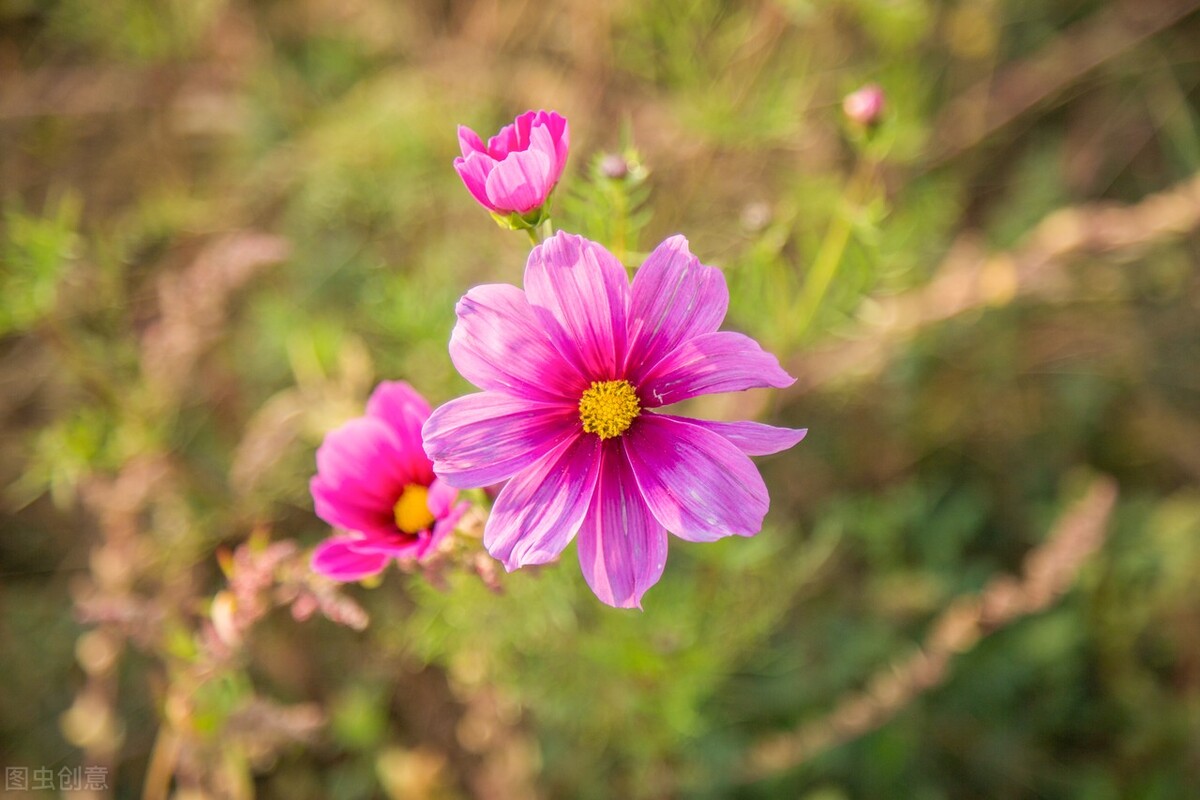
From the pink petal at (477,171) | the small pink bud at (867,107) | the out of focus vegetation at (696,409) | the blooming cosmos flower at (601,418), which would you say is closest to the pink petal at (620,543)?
the blooming cosmos flower at (601,418)

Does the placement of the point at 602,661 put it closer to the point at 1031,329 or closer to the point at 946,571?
the point at 946,571

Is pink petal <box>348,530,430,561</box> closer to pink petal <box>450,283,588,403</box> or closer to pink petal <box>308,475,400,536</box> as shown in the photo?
pink petal <box>308,475,400,536</box>

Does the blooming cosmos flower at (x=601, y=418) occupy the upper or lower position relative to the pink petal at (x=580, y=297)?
lower

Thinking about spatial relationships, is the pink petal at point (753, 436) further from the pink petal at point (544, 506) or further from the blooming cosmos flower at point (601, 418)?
the pink petal at point (544, 506)

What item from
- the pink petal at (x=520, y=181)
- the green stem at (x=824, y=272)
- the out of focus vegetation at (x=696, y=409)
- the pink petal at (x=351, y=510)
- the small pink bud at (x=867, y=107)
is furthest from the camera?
the out of focus vegetation at (x=696, y=409)

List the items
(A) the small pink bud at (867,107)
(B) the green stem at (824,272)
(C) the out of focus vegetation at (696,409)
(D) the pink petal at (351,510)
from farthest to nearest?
(C) the out of focus vegetation at (696,409) → (B) the green stem at (824,272) → (A) the small pink bud at (867,107) → (D) the pink petal at (351,510)

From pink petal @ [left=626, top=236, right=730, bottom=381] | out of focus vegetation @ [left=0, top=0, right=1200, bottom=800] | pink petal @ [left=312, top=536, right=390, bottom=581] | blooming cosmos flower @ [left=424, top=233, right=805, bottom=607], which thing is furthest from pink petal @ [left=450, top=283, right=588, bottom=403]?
out of focus vegetation @ [left=0, top=0, right=1200, bottom=800]
